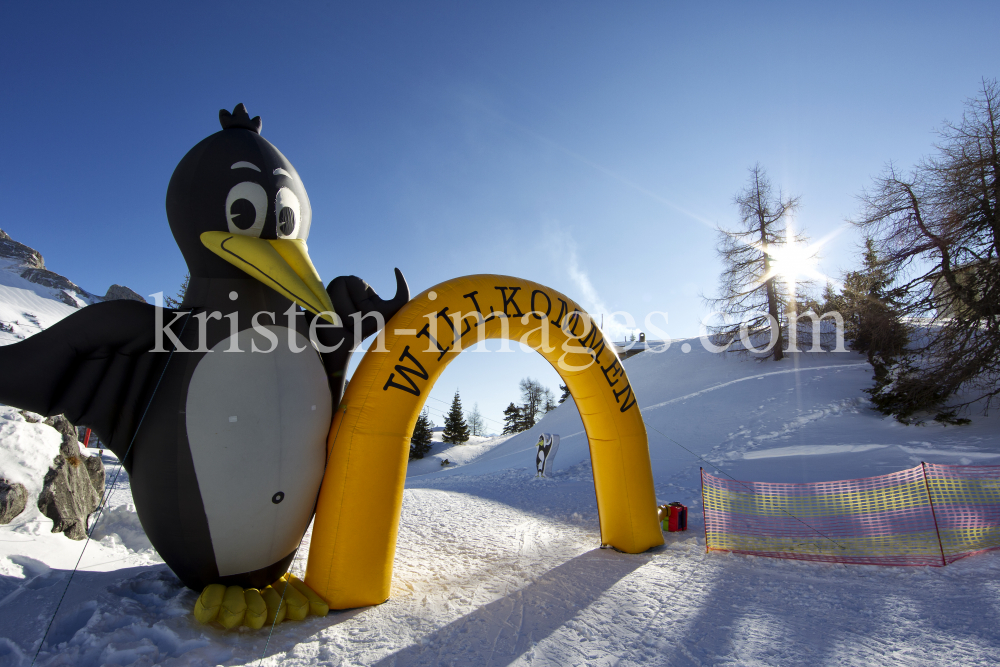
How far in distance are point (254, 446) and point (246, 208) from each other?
1.77m

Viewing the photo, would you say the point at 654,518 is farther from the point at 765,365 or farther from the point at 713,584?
the point at 765,365

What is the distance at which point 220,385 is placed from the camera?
3.32 m

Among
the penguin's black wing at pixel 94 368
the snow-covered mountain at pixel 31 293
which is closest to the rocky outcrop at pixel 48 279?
the snow-covered mountain at pixel 31 293

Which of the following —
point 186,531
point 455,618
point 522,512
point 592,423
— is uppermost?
point 592,423

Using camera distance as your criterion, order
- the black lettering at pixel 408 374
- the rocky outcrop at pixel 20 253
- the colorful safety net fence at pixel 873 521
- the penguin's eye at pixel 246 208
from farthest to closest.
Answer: the rocky outcrop at pixel 20 253
the colorful safety net fence at pixel 873 521
the black lettering at pixel 408 374
the penguin's eye at pixel 246 208

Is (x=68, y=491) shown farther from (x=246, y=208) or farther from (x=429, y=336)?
(x=429, y=336)

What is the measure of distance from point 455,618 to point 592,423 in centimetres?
264

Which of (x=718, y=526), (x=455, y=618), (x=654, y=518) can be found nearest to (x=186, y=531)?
(x=455, y=618)

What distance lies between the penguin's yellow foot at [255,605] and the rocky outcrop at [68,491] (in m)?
2.63

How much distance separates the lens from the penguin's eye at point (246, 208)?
11.7 ft

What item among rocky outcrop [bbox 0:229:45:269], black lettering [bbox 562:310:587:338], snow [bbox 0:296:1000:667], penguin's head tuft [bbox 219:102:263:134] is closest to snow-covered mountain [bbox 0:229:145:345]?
rocky outcrop [bbox 0:229:45:269]

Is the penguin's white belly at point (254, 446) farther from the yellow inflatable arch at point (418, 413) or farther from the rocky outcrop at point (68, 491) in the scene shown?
the rocky outcrop at point (68, 491)

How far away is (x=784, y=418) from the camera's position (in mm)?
12625

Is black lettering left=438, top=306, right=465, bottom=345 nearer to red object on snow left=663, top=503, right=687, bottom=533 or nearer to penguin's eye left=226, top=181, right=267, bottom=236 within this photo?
penguin's eye left=226, top=181, right=267, bottom=236
